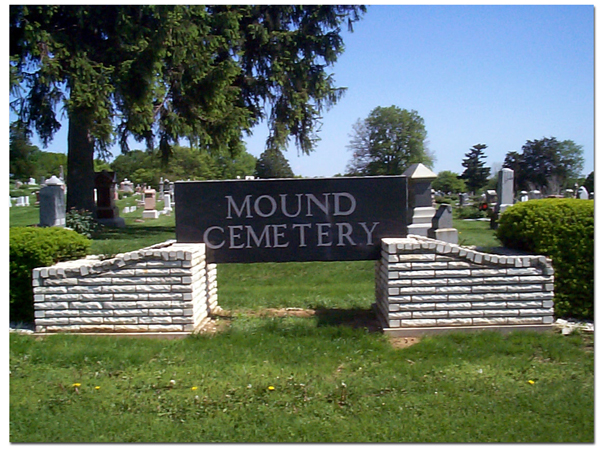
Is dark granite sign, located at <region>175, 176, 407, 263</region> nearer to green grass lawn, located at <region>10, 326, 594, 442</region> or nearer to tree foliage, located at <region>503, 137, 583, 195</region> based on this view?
green grass lawn, located at <region>10, 326, 594, 442</region>

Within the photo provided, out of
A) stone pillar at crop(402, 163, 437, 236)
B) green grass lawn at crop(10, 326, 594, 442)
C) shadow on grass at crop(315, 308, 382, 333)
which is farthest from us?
stone pillar at crop(402, 163, 437, 236)

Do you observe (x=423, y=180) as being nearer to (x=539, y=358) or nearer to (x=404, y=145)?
(x=539, y=358)

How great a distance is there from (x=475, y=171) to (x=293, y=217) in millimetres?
54394

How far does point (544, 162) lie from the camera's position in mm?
53156

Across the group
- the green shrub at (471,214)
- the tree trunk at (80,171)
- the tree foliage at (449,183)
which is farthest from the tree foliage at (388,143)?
the tree trunk at (80,171)

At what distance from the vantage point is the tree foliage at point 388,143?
53.6m

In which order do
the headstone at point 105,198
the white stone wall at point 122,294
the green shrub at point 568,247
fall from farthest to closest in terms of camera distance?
the headstone at point 105,198 < the green shrub at point 568,247 < the white stone wall at point 122,294

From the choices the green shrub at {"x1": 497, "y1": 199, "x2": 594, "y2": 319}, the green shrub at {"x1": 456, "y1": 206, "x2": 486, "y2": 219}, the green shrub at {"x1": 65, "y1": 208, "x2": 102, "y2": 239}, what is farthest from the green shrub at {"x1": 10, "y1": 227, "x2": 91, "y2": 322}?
the green shrub at {"x1": 456, "y1": 206, "x2": 486, "y2": 219}

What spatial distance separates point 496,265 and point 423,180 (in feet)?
33.4

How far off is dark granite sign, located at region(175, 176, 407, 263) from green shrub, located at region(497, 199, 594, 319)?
1.58 meters

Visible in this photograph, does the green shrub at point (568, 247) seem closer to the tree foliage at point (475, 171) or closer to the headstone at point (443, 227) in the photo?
the headstone at point (443, 227)

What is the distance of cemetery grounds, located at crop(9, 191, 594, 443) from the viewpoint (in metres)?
3.75

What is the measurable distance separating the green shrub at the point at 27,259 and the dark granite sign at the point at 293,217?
1455 millimetres

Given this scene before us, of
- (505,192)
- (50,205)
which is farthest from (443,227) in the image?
(50,205)
